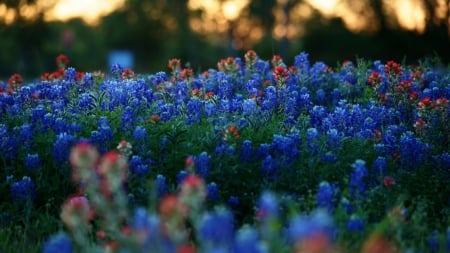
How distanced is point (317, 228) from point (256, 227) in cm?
212

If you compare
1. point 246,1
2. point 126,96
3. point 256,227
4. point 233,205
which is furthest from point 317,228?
point 246,1

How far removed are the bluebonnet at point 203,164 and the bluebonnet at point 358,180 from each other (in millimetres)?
1038

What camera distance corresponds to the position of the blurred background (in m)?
26.4

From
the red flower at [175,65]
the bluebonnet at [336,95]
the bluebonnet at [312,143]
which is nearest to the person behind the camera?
the bluebonnet at [312,143]

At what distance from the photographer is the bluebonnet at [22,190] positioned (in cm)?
501

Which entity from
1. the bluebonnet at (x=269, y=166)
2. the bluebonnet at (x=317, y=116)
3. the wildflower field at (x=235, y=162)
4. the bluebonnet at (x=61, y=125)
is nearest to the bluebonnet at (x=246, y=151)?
the wildflower field at (x=235, y=162)

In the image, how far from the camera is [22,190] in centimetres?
502

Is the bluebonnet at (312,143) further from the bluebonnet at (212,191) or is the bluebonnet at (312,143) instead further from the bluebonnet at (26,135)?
the bluebonnet at (26,135)

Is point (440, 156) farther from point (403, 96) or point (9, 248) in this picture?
point (9, 248)

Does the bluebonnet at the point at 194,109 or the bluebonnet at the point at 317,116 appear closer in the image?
the bluebonnet at the point at 194,109

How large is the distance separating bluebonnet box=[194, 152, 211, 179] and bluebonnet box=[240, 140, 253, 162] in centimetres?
37

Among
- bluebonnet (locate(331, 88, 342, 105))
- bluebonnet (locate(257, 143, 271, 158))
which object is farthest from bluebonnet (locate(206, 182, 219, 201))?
bluebonnet (locate(331, 88, 342, 105))

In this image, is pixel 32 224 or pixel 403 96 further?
pixel 403 96

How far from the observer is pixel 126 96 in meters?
6.37
